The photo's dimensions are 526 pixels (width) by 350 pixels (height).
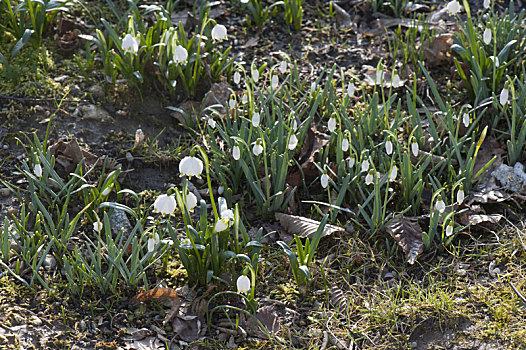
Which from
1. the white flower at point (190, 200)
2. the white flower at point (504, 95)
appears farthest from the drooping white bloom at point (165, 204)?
the white flower at point (504, 95)

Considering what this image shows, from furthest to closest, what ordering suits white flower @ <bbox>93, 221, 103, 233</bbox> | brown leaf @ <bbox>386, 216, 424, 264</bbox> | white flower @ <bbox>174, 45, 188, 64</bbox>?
white flower @ <bbox>174, 45, 188, 64</bbox> < brown leaf @ <bbox>386, 216, 424, 264</bbox> < white flower @ <bbox>93, 221, 103, 233</bbox>

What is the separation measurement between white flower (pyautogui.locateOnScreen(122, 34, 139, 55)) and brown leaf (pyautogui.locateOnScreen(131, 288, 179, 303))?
1437 millimetres

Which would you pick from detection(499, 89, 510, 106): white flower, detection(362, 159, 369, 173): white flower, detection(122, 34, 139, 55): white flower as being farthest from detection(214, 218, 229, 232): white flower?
detection(499, 89, 510, 106): white flower

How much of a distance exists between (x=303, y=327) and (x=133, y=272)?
2.47ft

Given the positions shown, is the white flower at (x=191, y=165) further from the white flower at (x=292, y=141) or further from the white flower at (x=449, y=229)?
the white flower at (x=449, y=229)

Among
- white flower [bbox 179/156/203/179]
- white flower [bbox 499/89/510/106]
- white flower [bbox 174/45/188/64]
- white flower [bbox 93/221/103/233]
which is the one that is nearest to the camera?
white flower [bbox 179/156/203/179]

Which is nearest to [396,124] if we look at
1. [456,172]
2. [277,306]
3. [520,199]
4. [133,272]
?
[456,172]

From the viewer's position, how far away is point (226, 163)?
3289 mm

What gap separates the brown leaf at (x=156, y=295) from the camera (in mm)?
2605

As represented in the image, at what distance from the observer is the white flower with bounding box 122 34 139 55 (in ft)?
10.9

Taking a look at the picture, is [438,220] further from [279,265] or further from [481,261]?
[279,265]

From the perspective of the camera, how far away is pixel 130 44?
3350 mm

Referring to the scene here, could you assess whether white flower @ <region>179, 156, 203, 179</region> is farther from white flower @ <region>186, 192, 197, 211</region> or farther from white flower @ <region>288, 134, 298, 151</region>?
white flower @ <region>288, 134, 298, 151</region>

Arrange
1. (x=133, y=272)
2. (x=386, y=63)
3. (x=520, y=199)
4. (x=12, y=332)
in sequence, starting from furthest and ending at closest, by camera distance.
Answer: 1. (x=386, y=63)
2. (x=520, y=199)
3. (x=133, y=272)
4. (x=12, y=332)
